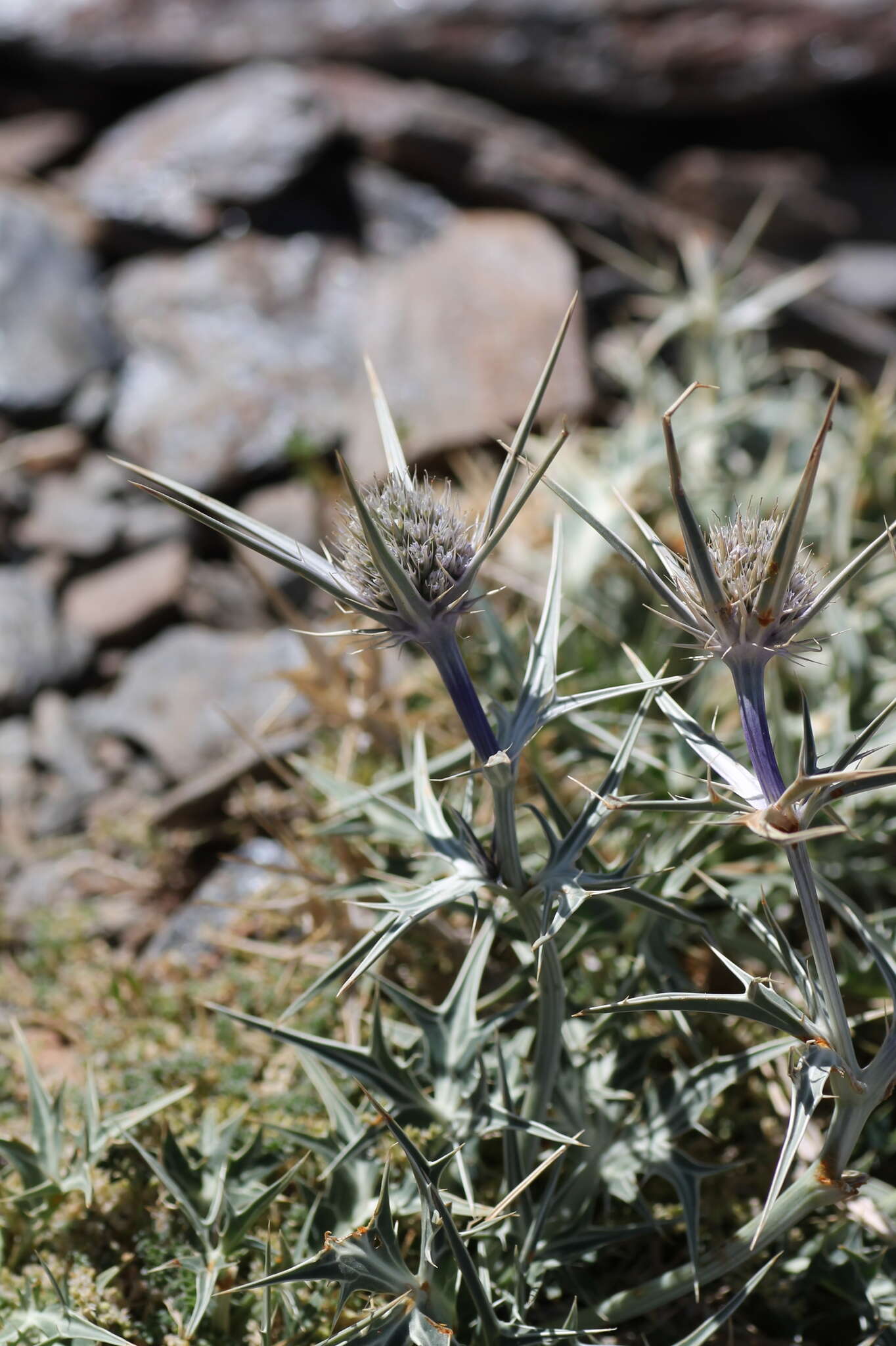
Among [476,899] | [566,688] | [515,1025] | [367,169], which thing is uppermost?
[367,169]

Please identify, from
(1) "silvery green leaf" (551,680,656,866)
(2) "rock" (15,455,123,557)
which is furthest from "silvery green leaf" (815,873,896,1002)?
(2) "rock" (15,455,123,557)

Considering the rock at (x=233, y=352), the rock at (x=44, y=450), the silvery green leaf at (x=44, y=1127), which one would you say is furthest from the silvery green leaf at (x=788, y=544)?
the rock at (x=44, y=450)

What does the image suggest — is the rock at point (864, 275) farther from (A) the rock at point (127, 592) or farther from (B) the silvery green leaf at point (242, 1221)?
(B) the silvery green leaf at point (242, 1221)

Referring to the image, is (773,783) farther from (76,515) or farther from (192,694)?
(76,515)

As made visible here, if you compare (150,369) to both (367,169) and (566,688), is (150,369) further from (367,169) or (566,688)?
(566,688)

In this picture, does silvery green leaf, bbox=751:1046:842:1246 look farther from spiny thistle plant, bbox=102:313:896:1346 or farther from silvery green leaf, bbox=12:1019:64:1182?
silvery green leaf, bbox=12:1019:64:1182

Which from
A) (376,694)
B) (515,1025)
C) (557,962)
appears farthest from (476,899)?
(376,694)
